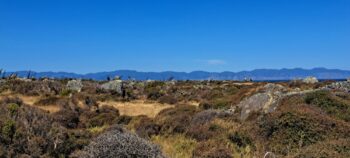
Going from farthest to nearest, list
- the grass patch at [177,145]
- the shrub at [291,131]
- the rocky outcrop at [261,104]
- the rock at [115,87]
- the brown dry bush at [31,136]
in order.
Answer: the rock at [115,87], the rocky outcrop at [261,104], the shrub at [291,131], the grass patch at [177,145], the brown dry bush at [31,136]

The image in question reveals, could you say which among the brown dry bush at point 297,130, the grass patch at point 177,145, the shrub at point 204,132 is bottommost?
the grass patch at point 177,145

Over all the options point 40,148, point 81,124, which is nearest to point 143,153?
point 40,148

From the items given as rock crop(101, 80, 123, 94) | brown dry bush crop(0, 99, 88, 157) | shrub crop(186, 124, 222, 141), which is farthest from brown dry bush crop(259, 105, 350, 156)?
rock crop(101, 80, 123, 94)

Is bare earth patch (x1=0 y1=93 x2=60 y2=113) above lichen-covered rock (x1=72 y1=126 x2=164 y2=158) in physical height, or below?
below

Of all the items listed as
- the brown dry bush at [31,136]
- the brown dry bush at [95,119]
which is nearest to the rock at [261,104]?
the brown dry bush at [95,119]

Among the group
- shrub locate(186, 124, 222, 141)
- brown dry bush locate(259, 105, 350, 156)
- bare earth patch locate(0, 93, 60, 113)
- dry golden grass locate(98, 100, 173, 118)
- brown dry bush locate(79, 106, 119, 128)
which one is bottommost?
dry golden grass locate(98, 100, 173, 118)

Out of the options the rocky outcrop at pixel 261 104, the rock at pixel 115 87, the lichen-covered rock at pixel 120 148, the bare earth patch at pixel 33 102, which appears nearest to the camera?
the lichen-covered rock at pixel 120 148

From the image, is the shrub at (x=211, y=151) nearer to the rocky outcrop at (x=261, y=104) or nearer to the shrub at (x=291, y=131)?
the shrub at (x=291, y=131)

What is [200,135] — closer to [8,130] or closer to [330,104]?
[330,104]

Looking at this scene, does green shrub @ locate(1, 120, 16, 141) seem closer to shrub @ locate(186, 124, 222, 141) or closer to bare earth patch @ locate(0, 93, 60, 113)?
shrub @ locate(186, 124, 222, 141)

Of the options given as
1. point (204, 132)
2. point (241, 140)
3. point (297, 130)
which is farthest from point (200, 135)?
point (297, 130)

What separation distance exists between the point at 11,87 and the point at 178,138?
84.9 ft

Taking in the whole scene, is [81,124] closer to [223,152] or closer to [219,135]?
[219,135]

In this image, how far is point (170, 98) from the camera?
3766cm
